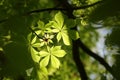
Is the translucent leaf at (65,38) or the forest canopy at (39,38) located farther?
the translucent leaf at (65,38)

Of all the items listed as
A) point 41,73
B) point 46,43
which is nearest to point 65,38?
point 46,43

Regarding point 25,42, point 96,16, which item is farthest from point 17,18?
point 96,16

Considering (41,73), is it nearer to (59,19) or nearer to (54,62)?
(54,62)

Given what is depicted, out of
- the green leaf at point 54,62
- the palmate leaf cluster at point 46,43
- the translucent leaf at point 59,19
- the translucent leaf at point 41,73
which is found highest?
the translucent leaf at point 59,19

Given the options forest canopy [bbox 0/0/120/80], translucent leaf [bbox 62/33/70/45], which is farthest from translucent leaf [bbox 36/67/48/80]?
translucent leaf [bbox 62/33/70/45]

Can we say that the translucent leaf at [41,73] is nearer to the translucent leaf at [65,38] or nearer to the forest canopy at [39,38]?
the forest canopy at [39,38]

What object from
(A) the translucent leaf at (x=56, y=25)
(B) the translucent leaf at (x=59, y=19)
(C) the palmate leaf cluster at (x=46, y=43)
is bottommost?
(C) the palmate leaf cluster at (x=46, y=43)

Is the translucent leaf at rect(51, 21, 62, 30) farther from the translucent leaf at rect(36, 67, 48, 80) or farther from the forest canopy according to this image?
the translucent leaf at rect(36, 67, 48, 80)

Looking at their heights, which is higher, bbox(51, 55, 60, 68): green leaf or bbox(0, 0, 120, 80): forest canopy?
bbox(0, 0, 120, 80): forest canopy

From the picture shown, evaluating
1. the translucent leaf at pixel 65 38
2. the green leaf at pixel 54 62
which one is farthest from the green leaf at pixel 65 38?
the green leaf at pixel 54 62

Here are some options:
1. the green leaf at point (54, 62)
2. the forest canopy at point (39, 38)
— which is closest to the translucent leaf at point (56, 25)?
the forest canopy at point (39, 38)

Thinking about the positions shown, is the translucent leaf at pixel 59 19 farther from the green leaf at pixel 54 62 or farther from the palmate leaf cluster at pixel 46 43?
the green leaf at pixel 54 62

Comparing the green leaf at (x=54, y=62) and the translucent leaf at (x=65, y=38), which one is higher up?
the translucent leaf at (x=65, y=38)
